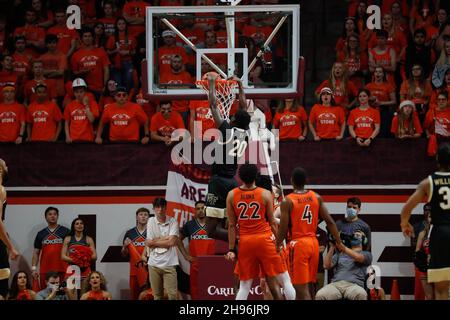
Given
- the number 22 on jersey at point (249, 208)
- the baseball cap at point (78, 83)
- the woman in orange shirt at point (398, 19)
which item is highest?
the woman in orange shirt at point (398, 19)

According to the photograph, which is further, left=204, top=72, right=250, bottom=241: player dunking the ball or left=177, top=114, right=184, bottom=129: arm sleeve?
left=177, top=114, right=184, bottom=129: arm sleeve

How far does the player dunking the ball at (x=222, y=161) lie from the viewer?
41.8 feet

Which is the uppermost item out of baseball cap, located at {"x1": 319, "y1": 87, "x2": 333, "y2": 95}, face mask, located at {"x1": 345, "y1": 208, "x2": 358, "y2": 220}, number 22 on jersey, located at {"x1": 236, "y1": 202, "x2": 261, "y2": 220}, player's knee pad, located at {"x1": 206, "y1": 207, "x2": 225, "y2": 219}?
baseball cap, located at {"x1": 319, "y1": 87, "x2": 333, "y2": 95}

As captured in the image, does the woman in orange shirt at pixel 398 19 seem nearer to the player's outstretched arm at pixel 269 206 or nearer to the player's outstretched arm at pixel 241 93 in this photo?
the player's outstretched arm at pixel 241 93

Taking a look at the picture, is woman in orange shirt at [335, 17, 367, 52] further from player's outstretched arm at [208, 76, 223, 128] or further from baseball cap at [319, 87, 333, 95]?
player's outstretched arm at [208, 76, 223, 128]

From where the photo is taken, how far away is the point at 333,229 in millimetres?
12062

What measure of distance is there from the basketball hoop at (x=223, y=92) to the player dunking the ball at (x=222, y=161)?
0.41m

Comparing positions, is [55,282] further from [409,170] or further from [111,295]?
[409,170]

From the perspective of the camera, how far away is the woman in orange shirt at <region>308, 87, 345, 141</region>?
16.3 meters

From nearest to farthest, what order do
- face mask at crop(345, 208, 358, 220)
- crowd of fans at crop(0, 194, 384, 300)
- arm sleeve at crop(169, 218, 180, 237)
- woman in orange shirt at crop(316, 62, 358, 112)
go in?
crowd of fans at crop(0, 194, 384, 300)
face mask at crop(345, 208, 358, 220)
arm sleeve at crop(169, 218, 180, 237)
woman in orange shirt at crop(316, 62, 358, 112)

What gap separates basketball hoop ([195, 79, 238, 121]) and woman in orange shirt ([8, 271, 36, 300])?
3818mm

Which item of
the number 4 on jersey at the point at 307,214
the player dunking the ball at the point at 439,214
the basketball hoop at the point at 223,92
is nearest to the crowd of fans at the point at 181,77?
the basketball hoop at the point at 223,92

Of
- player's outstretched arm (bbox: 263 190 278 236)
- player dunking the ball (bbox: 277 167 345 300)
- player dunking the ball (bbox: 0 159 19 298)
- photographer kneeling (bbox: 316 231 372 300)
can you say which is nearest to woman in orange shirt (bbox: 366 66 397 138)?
photographer kneeling (bbox: 316 231 372 300)

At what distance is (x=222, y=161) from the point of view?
12.9m
